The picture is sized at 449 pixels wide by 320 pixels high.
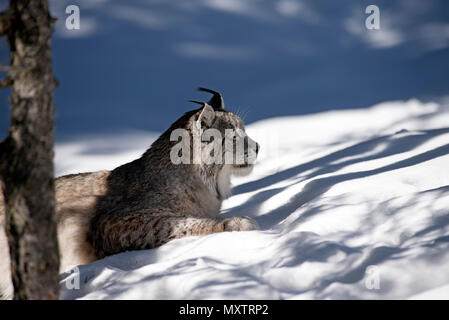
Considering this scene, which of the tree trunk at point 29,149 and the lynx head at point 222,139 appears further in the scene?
the lynx head at point 222,139

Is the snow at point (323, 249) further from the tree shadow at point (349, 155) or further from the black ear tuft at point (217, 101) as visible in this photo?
the black ear tuft at point (217, 101)

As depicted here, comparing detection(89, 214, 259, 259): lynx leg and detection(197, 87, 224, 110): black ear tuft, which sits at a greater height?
detection(197, 87, 224, 110): black ear tuft

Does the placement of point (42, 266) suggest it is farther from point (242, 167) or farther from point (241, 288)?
point (242, 167)

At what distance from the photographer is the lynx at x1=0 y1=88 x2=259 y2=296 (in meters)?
3.67

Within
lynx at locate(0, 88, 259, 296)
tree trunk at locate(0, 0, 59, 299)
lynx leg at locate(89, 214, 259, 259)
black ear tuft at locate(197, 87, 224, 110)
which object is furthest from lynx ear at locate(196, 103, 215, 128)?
tree trunk at locate(0, 0, 59, 299)

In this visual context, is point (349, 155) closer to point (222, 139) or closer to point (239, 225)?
A: point (222, 139)

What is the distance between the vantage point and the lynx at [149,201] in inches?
145

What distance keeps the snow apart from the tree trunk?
0.63 meters

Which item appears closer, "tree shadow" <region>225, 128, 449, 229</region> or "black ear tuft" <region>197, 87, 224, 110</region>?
"tree shadow" <region>225, 128, 449, 229</region>

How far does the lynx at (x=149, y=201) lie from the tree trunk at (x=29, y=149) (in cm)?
168

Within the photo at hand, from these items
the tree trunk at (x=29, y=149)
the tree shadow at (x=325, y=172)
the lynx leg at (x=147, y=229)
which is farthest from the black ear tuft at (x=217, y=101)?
the tree trunk at (x=29, y=149)

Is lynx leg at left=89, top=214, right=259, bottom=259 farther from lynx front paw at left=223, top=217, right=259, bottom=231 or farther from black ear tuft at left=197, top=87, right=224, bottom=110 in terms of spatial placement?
black ear tuft at left=197, top=87, right=224, bottom=110

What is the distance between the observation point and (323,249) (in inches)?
112
